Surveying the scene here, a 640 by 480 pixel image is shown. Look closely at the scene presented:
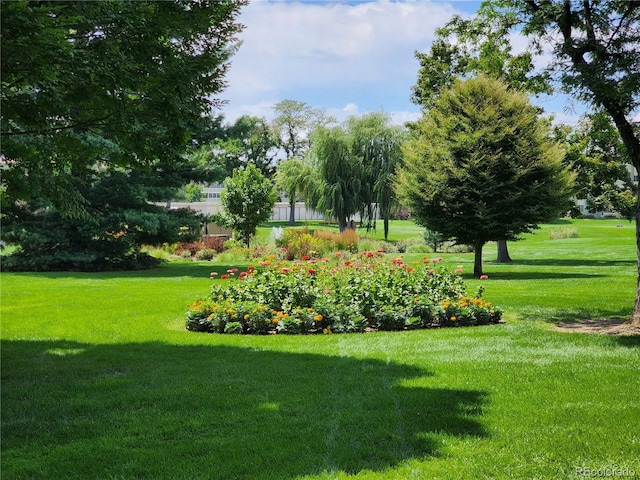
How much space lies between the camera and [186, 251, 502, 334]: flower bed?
822 cm

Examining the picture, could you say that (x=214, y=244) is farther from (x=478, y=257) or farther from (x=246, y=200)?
(x=478, y=257)

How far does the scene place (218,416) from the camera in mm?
4434

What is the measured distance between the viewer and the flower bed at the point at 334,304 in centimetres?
822

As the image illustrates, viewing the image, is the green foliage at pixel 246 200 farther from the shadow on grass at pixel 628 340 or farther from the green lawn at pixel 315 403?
the shadow on grass at pixel 628 340

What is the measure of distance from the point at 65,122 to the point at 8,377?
2.71 meters

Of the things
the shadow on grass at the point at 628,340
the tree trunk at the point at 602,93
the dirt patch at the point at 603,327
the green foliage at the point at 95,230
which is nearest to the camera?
the shadow on grass at the point at 628,340

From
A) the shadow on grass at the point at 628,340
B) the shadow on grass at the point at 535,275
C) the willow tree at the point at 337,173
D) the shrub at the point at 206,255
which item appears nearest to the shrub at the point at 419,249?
the willow tree at the point at 337,173

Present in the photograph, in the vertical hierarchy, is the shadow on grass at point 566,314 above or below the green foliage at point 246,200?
below

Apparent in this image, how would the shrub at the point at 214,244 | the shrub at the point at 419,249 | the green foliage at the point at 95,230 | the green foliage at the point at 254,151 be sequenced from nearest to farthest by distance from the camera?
the green foliage at the point at 95,230 → the shrub at the point at 214,244 → the shrub at the point at 419,249 → the green foliage at the point at 254,151

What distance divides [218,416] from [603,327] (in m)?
6.33

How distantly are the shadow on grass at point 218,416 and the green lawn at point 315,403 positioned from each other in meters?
→ 0.02

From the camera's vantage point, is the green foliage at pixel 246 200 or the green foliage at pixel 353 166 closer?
the green foliage at pixel 246 200

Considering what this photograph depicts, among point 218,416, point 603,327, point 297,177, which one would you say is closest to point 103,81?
point 218,416

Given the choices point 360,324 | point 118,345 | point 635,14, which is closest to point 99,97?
point 118,345
